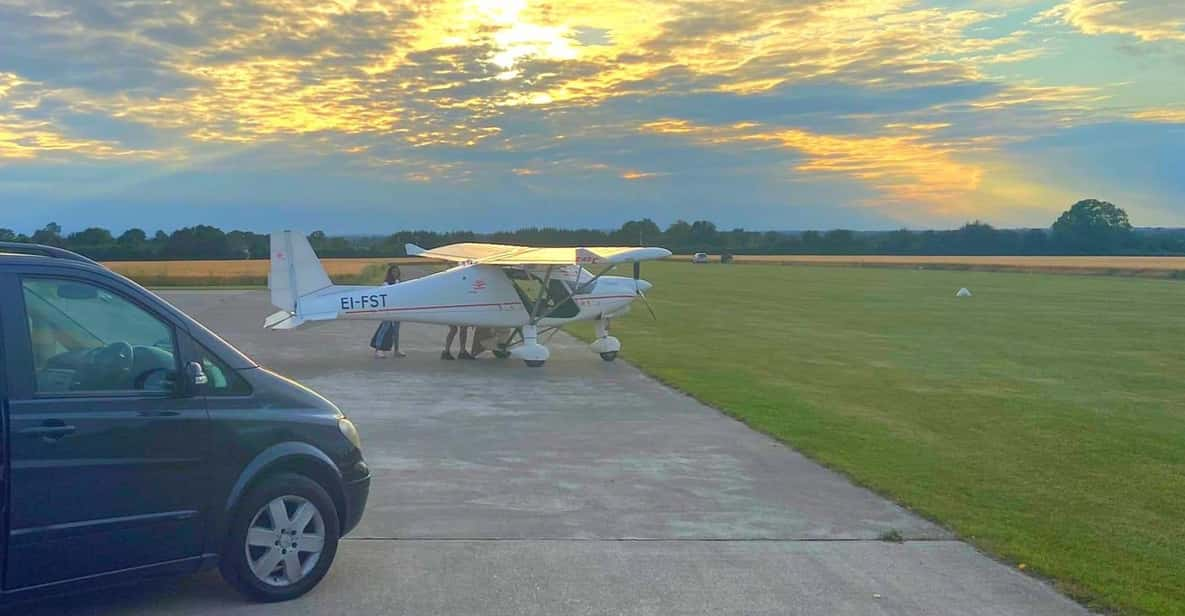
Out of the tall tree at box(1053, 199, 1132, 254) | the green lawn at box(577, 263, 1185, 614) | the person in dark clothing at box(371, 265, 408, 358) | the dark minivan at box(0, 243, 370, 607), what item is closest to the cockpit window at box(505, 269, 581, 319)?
the green lawn at box(577, 263, 1185, 614)

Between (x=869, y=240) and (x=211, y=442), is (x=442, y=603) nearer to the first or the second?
(x=211, y=442)

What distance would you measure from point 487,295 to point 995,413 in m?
8.95

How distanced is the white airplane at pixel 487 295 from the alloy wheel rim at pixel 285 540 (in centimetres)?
1175

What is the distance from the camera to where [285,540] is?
216 inches

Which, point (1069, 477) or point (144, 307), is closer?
point (144, 307)

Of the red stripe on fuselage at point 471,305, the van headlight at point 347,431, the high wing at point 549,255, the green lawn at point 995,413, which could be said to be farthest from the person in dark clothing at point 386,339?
the van headlight at point 347,431

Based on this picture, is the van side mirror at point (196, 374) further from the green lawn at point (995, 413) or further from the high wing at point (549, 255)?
the high wing at point (549, 255)

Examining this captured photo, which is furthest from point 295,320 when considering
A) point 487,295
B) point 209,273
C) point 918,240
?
point 918,240

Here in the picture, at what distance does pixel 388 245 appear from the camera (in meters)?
88.6

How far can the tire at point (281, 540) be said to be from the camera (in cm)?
529

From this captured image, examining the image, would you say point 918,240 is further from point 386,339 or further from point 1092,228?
point 386,339

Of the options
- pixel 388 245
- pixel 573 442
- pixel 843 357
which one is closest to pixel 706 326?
pixel 843 357

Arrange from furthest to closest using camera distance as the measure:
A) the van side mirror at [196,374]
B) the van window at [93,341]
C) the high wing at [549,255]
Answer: the high wing at [549,255] → the van side mirror at [196,374] → the van window at [93,341]

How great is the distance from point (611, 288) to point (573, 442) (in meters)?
8.71
